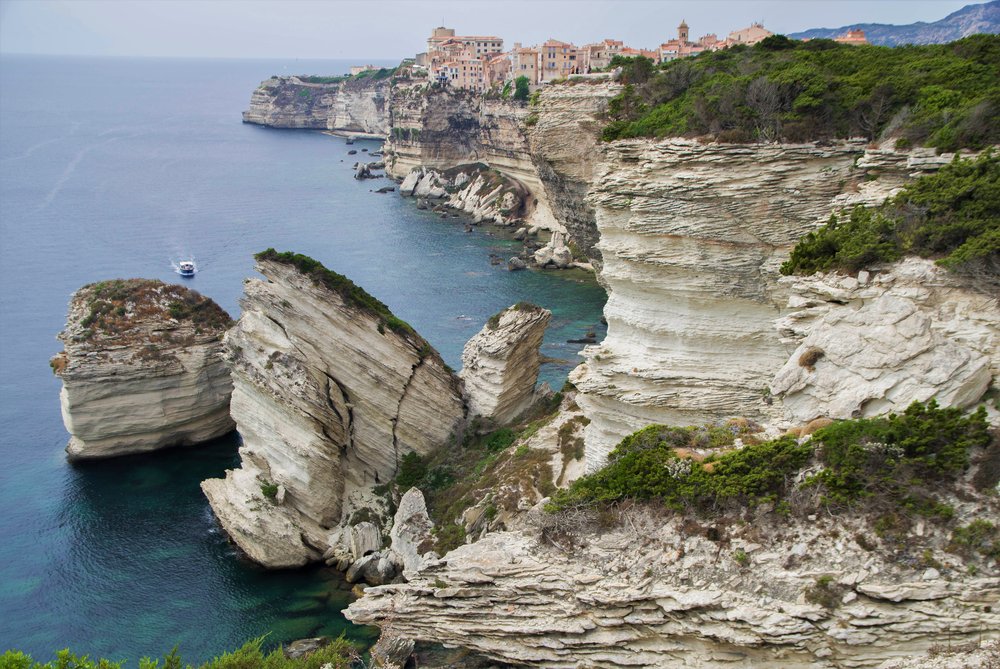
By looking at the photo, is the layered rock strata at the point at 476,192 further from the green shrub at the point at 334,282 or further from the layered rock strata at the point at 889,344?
the layered rock strata at the point at 889,344

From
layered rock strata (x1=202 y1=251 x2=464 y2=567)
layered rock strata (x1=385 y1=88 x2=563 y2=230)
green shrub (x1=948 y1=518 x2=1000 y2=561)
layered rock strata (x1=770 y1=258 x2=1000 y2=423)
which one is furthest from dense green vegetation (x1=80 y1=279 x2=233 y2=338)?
layered rock strata (x1=385 y1=88 x2=563 y2=230)

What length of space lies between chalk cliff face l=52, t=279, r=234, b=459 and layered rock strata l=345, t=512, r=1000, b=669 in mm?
23375

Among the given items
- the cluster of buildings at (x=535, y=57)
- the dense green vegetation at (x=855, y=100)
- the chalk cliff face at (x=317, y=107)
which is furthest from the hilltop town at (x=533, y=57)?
the dense green vegetation at (x=855, y=100)

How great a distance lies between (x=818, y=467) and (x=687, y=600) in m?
3.60

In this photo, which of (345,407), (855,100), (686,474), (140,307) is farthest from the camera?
(140,307)

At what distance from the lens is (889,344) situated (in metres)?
15.5

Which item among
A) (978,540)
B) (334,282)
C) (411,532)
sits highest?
(334,282)

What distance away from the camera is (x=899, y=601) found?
1256 centimetres

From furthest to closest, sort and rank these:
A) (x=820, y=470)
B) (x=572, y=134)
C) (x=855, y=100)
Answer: (x=572, y=134)
(x=855, y=100)
(x=820, y=470)

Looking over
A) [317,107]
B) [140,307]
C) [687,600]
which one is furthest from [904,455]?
[317,107]

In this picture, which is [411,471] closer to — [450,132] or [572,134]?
[572,134]

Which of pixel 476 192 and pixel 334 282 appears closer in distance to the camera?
pixel 334 282

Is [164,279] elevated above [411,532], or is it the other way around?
[164,279]

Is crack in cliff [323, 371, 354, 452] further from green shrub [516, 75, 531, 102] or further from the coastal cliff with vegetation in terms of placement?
Answer: green shrub [516, 75, 531, 102]
